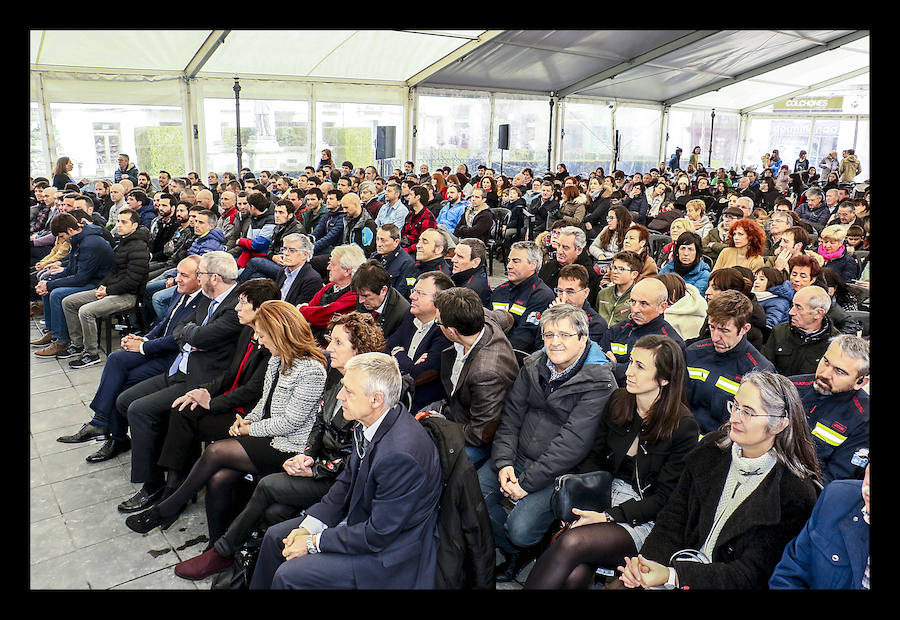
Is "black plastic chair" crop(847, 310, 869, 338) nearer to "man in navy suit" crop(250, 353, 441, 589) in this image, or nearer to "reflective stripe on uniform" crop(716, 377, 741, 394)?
"reflective stripe on uniform" crop(716, 377, 741, 394)

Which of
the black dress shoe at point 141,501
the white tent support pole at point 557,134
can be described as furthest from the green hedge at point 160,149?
the black dress shoe at point 141,501

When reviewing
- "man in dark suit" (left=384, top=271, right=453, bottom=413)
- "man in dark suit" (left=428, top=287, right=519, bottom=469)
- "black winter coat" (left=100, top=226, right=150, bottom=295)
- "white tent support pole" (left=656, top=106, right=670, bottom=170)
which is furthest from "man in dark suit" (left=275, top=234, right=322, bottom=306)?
"white tent support pole" (left=656, top=106, right=670, bottom=170)

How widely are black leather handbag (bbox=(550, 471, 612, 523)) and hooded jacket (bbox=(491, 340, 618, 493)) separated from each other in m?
0.17

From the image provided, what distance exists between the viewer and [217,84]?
1315cm

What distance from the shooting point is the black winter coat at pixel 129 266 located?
557 centimetres

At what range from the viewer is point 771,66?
50.6ft

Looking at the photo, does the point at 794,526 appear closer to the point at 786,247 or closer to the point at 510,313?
the point at 510,313

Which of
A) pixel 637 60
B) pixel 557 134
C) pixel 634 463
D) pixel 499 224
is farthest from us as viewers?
pixel 557 134

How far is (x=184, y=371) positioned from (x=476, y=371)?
1852 mm

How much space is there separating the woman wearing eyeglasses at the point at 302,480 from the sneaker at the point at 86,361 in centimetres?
331

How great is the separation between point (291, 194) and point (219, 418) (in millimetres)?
5280

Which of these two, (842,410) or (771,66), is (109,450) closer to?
(842,410)

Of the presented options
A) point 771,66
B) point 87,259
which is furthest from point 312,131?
point 771,66

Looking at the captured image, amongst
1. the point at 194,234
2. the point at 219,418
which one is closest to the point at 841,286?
the point at 219,418
